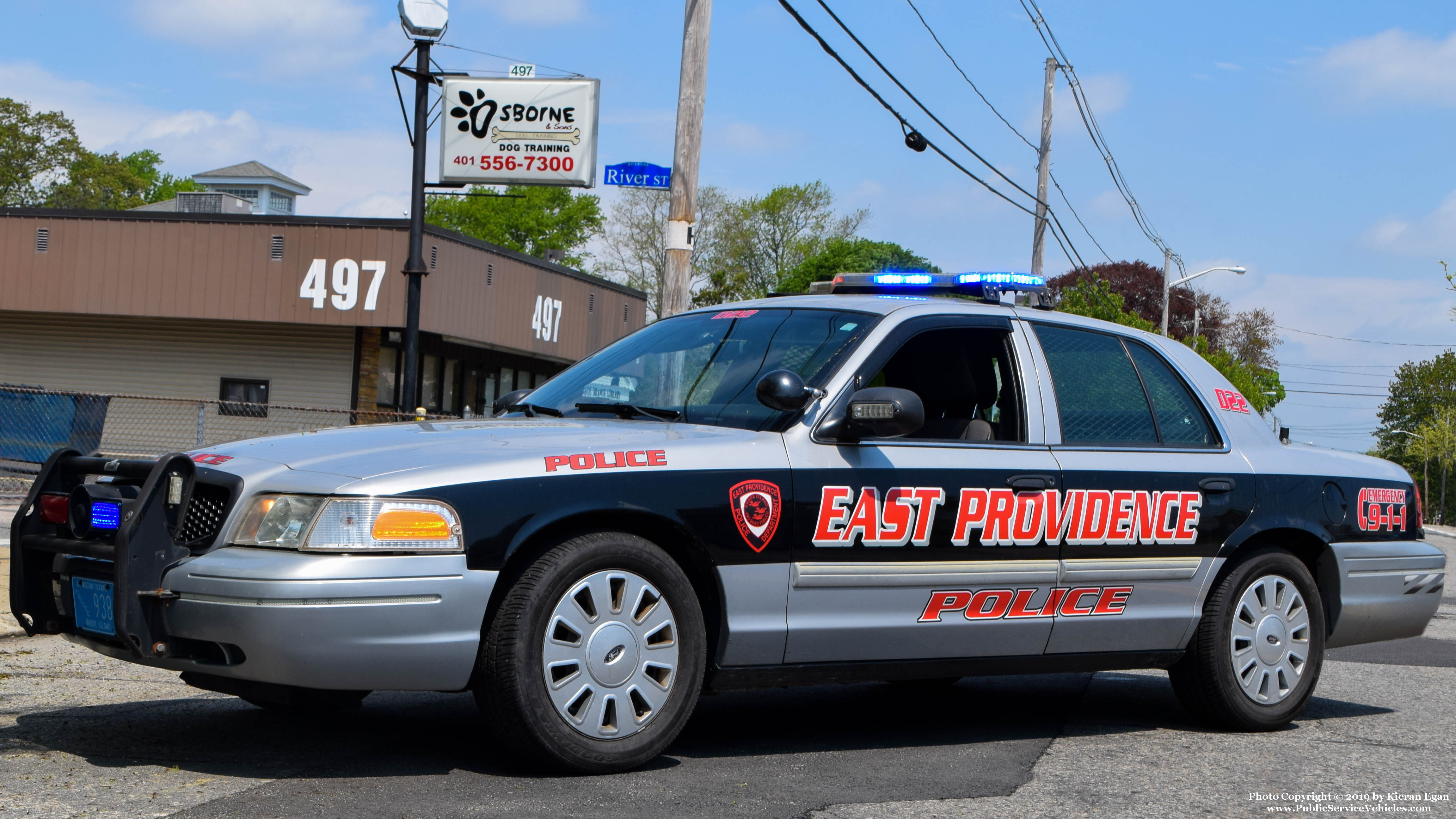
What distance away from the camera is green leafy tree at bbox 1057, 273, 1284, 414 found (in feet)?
130

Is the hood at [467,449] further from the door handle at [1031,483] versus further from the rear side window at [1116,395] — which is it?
the rear side window at [1116,395]

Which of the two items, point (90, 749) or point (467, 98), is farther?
point (467, 98)

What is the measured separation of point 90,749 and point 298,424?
15.9 meters

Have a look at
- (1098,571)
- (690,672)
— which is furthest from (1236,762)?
(690,672)

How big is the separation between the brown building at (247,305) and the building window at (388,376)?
4 cm

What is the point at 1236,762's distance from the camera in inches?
217

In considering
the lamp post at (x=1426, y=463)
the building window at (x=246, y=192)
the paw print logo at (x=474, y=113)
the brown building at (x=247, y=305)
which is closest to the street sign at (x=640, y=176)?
the paw print logo at (x=474, y=113)

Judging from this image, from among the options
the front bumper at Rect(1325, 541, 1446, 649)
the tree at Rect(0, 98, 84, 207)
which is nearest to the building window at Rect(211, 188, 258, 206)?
the tree at Rect(0, 98, 84, 207)

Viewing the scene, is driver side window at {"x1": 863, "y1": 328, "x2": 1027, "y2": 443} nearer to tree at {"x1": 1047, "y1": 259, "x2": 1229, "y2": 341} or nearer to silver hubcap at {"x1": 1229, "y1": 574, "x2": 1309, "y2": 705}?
silver hubcap at {"x1": 1229, "y1": 574, "x2": 1309, "y2": 705}

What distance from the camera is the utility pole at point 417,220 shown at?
18.3 m

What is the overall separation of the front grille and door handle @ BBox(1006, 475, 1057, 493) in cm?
277

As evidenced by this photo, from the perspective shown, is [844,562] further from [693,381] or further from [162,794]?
[162,794]

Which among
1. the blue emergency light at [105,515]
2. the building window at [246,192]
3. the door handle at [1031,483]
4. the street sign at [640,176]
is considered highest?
the building window at [246,192]

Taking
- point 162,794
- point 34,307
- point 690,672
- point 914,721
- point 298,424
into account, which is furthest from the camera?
point 34,307
